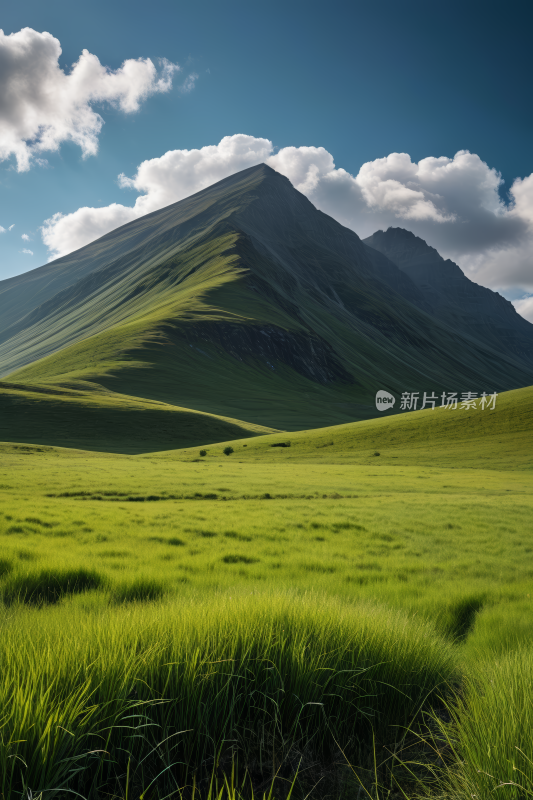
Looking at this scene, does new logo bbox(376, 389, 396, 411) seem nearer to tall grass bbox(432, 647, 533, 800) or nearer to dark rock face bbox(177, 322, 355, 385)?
dark rock face bbox(177, 322, 355, 385)

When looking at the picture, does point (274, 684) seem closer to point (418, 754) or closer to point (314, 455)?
point (418, 754)

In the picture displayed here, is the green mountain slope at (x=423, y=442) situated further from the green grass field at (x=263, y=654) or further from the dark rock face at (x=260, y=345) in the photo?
the dark rock face at (x=260, y=345)

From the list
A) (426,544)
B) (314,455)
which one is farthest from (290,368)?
(426,544)

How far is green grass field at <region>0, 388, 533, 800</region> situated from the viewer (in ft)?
7.16

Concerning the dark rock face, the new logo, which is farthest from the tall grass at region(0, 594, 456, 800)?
the dark rock face

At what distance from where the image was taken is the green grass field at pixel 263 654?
2.18 metres

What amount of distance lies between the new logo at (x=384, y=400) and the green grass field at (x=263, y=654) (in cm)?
15688

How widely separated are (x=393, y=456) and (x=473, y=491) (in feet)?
71.1

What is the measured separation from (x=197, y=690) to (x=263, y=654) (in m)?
0.57

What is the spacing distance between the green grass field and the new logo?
515 feet

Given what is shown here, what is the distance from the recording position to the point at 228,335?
180 m

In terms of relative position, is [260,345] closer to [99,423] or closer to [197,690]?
[99,423]

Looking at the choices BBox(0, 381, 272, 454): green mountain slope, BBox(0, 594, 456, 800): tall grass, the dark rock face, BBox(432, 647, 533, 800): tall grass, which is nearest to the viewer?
BBox(432, 647, 533, 800): tall grass

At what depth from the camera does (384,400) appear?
18075 cm
